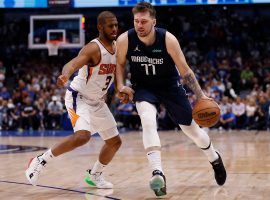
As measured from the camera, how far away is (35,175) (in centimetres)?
552

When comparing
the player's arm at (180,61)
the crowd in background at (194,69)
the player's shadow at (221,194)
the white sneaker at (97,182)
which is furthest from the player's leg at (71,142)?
the crowd in background at (194,69)

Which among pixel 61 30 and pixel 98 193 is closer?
pixel 98 193

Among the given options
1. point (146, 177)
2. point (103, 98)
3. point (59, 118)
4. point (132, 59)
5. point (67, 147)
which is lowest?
point (59, 118)

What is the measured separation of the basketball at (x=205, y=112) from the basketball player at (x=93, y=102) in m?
0.97

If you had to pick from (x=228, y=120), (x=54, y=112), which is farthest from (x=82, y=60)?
(x=54, y=112)

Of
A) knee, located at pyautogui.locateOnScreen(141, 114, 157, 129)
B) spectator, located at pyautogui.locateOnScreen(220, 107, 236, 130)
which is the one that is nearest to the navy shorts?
knee, located at pyautogui.locateOnScreen(141, 114, 157, 129)

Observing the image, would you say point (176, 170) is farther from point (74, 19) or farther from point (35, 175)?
point (74, 19)

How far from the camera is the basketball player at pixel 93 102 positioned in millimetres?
5531

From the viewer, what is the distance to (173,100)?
18.0 feet

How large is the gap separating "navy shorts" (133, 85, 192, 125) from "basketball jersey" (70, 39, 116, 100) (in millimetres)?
389

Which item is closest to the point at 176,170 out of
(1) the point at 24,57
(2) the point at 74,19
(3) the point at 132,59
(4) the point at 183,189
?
(4) the point at 183,189

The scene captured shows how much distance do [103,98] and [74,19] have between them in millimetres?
13444

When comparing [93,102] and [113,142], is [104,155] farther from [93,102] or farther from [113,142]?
[93,102]

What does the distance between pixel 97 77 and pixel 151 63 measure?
2.05ft
